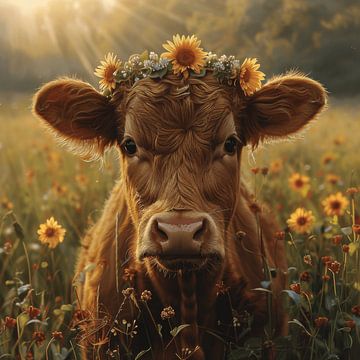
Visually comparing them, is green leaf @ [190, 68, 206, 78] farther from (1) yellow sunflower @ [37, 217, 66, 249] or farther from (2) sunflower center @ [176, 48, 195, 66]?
(1) yellow sunflower @ [37, 217, 66, 249]

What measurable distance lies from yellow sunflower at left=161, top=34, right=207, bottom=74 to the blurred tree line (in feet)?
30.4

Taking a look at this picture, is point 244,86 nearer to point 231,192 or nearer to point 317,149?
point 231,192

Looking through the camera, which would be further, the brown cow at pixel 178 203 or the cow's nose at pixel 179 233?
the brown cow at pixel 178 203

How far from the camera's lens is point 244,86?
4.27 m

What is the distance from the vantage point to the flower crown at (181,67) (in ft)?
13.2

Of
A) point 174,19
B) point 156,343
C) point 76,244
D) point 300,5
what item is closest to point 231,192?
point 156,343

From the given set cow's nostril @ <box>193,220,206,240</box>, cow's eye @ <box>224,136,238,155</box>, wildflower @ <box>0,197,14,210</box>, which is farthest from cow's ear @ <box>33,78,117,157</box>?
wildflower @ <box>0,197,14,210</box>

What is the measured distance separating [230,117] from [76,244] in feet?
8.25

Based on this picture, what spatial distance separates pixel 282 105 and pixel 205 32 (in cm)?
1060

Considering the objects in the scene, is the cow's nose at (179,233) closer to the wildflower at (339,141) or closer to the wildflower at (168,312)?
the wildflower at (168,312)

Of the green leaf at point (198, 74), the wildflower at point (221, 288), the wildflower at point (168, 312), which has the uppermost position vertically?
the green leaf at point (198, 74)

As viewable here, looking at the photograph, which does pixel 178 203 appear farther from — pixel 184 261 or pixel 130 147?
pixel 130 147

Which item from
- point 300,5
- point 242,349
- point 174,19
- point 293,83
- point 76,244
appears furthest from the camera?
point 174,19

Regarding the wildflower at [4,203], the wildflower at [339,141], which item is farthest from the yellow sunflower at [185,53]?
the wildflower at [339,141]
